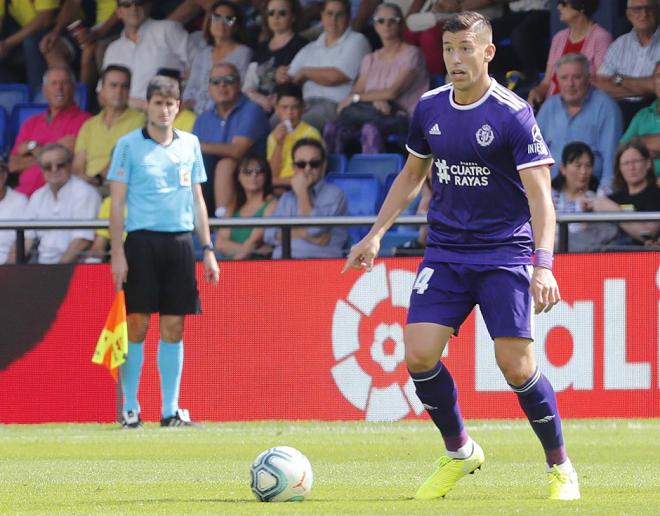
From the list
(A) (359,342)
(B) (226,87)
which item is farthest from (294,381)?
(B) (226,87)

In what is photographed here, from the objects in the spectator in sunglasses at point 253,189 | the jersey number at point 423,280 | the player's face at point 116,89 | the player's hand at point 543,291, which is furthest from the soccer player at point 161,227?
the player's hand at point 543,291

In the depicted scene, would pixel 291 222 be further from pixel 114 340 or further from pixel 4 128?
pixel 4 128

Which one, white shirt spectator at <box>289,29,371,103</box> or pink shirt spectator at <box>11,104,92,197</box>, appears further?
pink shirt spectator at <box>11,104,92,197</box>

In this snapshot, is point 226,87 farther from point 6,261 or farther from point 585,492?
point 585,492

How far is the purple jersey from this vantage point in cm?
665

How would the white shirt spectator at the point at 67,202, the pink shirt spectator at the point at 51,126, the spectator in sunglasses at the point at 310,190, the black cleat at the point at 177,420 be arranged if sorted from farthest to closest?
the pink shirt spectator at the point at 51,126 < the white shirt spectator at the point at 67,202 < the spectator in sunglasses at the point at 310,190 < the black cleat at the point at 177,420

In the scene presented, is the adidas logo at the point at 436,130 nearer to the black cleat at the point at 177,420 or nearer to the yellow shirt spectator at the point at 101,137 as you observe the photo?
the black cleat at the point at 177,420

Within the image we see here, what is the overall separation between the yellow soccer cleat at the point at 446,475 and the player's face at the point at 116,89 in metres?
9.11

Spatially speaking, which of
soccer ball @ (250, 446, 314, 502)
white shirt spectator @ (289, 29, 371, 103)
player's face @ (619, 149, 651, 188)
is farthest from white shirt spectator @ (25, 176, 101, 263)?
soccer ball @ (250, 446, 314, 502)

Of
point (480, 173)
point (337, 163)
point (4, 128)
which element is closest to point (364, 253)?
point (480, 173)

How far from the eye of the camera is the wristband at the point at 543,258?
20.7 feet

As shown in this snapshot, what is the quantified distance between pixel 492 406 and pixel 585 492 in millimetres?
4728

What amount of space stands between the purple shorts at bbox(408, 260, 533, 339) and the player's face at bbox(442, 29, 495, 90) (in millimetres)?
829

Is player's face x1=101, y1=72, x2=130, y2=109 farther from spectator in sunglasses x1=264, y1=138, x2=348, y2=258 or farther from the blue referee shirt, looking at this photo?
the blue referee shirt
